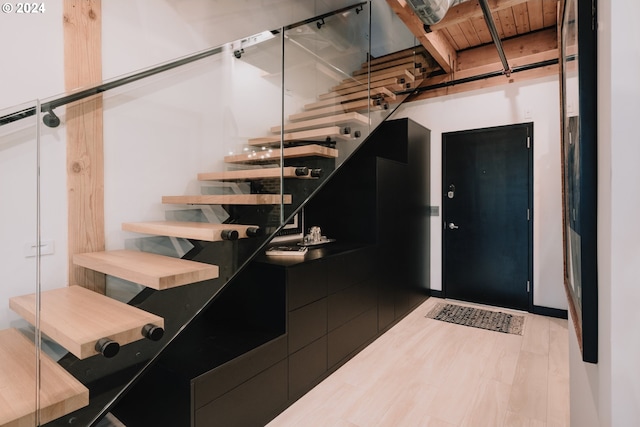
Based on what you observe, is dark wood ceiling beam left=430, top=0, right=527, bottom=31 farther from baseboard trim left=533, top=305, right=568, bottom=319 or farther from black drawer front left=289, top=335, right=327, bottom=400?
baseboard trim left=533, top=305, right=568, bottom=319

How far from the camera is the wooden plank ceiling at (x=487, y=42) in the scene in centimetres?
351

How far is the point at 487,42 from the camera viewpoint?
4.32 m

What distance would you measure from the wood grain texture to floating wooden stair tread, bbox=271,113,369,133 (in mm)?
1106

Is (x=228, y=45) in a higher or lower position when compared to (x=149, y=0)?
lower

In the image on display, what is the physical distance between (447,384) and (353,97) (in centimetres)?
247

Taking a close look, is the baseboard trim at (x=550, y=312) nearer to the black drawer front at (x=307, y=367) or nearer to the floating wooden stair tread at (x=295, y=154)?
the black drawer front at (x=307, y=367)

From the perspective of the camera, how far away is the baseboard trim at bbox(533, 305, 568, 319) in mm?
3762

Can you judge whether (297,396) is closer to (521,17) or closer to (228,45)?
(228,45)

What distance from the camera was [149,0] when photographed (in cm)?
244

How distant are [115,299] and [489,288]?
13.5ft

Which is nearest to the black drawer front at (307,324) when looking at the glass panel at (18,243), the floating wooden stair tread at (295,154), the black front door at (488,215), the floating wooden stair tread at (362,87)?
the floating wooden stair tread at (295,154)

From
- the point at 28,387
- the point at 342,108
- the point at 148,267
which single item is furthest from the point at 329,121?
the point at 28,387
